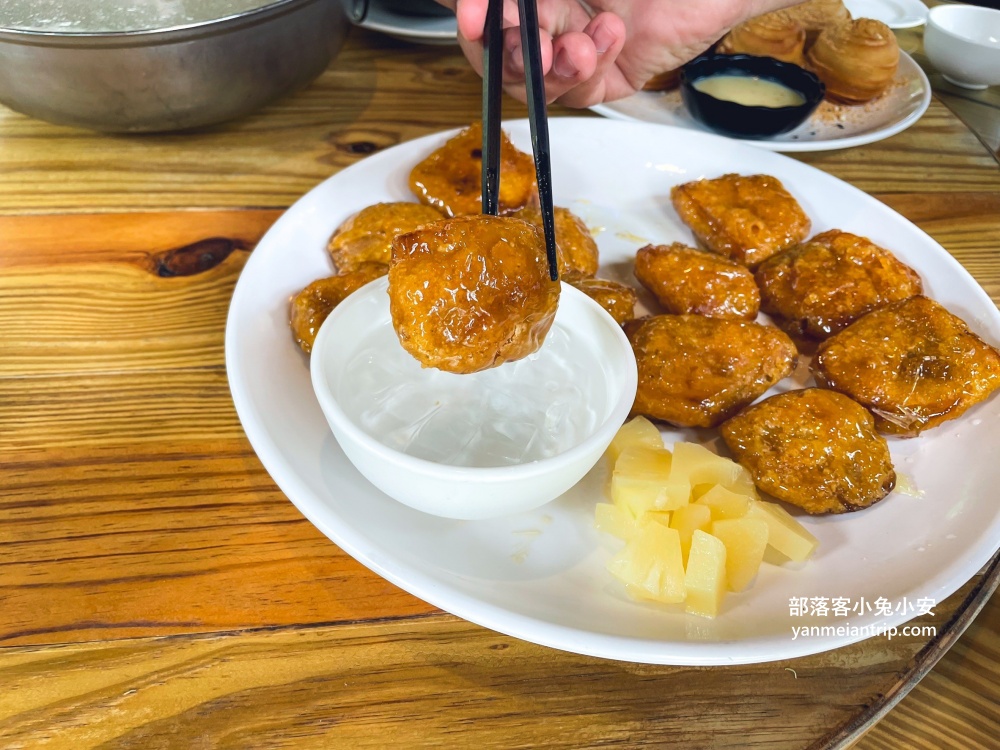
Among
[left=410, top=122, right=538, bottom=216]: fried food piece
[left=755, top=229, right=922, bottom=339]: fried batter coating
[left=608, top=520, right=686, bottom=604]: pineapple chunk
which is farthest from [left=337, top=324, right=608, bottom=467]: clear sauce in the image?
[left=755, top=229, right=922, bottom=339]: fried batter coating

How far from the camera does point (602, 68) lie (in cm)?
252

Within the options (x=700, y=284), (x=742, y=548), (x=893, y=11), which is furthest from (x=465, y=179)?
(x=893, y=11)

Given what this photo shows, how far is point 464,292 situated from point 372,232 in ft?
2.71

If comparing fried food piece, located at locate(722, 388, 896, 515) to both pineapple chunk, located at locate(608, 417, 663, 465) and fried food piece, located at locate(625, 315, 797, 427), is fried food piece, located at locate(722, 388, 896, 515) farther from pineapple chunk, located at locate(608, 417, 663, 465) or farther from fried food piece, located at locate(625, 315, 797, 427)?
pineapple chunk, located at locate(608, 417, 663, 465)

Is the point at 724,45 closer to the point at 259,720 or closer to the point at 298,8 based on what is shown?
the point at 298,8

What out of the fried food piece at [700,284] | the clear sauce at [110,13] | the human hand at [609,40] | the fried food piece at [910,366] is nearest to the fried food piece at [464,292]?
the fried food piece at [700,284]

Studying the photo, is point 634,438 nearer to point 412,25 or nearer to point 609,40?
point 609,40

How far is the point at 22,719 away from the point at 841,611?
1.49m

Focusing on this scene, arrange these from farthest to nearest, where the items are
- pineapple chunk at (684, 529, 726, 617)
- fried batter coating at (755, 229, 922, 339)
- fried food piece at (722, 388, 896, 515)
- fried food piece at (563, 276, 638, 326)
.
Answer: fried batter coating at (755, 229, 922, 339), fried food piece at (563, 276, 638, 326), fried food piece at (722, 388, 896, 515), pineapple chunk at (684, 529, 726, 617)

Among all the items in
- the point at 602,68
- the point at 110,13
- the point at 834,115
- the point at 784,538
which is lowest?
the point at 784,538

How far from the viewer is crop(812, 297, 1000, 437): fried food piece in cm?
188

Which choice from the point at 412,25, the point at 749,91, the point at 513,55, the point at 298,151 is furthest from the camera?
the point at 412,25

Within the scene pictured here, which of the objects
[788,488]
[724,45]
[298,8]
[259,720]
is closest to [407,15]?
[298,8]

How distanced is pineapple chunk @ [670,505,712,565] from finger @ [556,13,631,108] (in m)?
1.47
